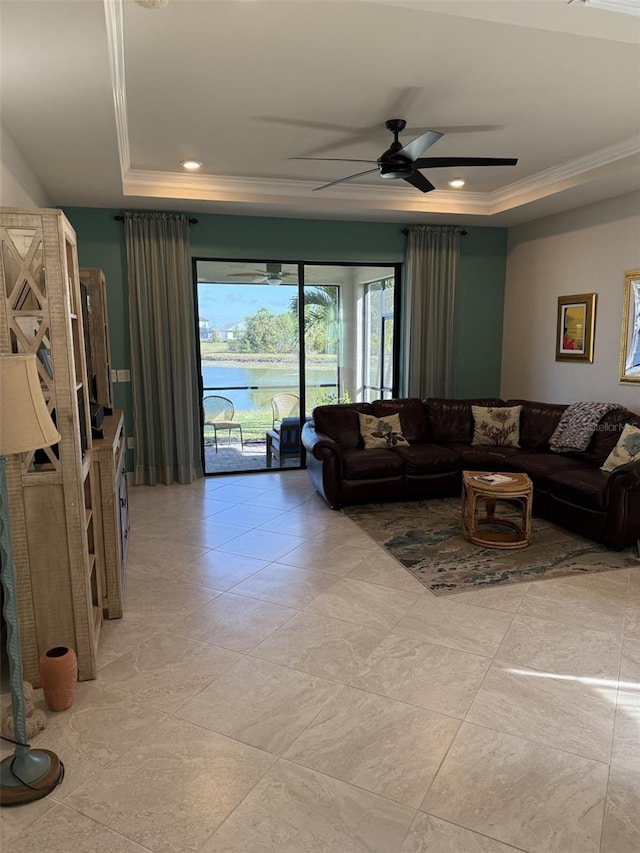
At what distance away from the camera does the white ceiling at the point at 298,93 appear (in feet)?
7.93

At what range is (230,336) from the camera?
6.19 m

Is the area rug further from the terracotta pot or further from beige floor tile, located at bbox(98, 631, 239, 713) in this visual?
the terracotta pot

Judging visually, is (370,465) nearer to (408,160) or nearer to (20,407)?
(408,160)

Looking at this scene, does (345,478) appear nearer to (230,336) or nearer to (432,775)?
(230,336)

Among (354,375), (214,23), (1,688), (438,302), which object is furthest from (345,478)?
(214,23)

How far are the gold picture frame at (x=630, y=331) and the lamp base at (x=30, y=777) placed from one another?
516 centimetres

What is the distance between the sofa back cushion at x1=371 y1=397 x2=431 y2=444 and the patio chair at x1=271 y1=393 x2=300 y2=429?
1067 millimetres

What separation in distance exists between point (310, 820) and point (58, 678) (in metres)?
1.18

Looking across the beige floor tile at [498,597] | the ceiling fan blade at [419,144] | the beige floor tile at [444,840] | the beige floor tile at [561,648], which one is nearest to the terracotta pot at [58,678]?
the beige floor tile at [444,840]

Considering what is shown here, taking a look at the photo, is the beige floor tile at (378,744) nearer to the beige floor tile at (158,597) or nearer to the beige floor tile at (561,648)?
the beige floor tile at (561,648)

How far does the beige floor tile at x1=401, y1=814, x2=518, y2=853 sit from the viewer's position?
1.74 metres


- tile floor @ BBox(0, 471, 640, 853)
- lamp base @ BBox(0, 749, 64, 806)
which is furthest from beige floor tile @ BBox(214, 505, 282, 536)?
lamp base @ BBox(0, 749, 64, 806)

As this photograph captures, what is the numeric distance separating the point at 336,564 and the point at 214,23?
3.14m

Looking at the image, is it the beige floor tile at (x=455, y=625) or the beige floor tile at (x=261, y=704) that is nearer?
the beige floor tile at (x=261, y=704)
